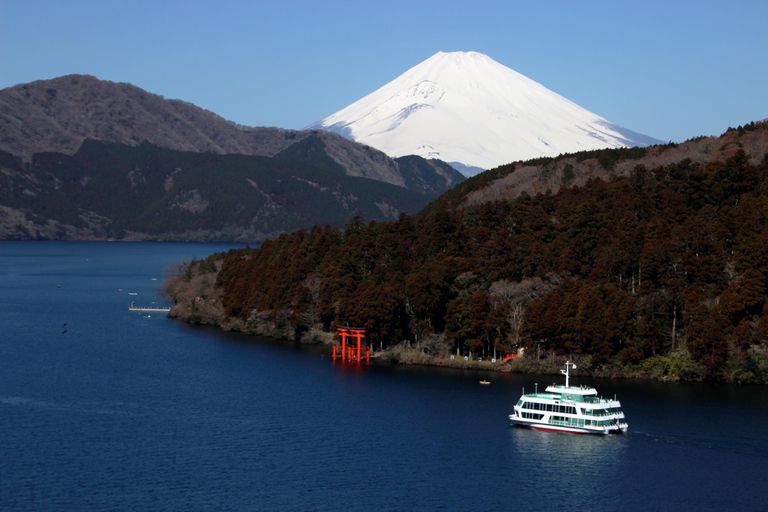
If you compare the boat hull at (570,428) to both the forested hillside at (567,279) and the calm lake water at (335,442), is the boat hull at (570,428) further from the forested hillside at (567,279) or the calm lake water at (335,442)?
the forested hillside at (567,279)

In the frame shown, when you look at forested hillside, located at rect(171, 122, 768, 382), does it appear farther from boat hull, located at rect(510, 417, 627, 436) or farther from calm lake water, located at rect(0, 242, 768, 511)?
boat hull, located at rect(510, 417, 627, 436)

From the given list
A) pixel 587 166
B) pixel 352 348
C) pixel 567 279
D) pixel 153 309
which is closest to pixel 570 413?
pixel 567 279

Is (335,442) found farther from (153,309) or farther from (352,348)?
(153,309)

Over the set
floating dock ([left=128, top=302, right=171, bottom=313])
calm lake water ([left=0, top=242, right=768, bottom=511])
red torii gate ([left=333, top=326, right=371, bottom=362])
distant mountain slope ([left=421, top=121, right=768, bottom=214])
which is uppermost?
distant mountain slope ([left=421, top=121, right=768, bottom=214])

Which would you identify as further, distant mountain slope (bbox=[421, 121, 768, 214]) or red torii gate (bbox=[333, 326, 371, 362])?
distant mountain slope (bbox=[421, 121, 768, 214])

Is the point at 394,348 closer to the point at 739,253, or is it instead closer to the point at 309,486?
the point at 739,253

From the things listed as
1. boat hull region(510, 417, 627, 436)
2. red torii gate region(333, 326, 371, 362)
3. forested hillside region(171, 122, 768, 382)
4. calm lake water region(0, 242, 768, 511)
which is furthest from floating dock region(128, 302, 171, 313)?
boat hull region(510, 417, 627, 436)
